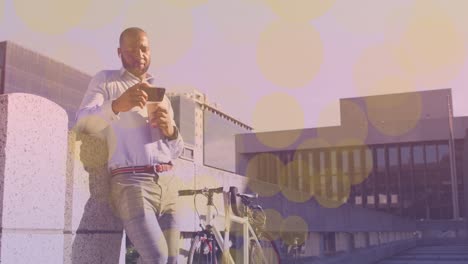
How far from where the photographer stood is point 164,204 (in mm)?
3873

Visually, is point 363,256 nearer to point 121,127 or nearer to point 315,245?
point 315,245

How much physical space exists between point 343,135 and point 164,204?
2621 inches

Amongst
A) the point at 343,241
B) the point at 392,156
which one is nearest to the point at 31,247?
the point at 343,241

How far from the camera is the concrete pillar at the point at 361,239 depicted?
1767cm

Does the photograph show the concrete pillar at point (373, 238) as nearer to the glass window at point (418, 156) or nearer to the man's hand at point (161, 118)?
the man's hand at point (161, 118)

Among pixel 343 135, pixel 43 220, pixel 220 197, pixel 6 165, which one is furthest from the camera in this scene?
pixel 343 135

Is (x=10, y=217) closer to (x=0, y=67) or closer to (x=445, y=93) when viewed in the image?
(x=0, y=67)

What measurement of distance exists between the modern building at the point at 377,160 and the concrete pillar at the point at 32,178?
59.5 metres

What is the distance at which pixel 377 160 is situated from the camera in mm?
68125

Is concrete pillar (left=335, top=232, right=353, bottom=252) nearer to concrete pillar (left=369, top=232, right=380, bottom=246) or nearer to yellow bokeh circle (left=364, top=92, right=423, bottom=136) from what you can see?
concrete pillar (left=369, top=232, right=380, bottom=246)

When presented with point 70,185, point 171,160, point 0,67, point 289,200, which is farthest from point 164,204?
point 0,67

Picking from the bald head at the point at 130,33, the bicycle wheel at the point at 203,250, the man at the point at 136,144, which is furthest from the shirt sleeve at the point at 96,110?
the bicycle wheel at the point at 203,250

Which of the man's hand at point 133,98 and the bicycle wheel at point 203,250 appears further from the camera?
the bicycle wheel at point 203,250

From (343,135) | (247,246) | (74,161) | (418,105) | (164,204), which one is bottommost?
(247,246)
